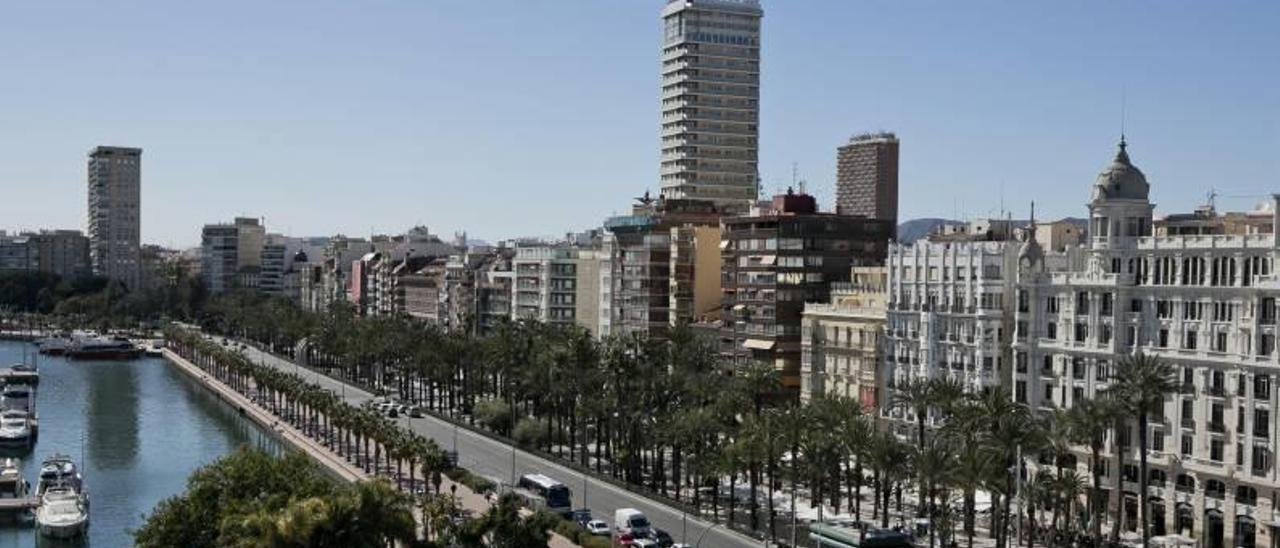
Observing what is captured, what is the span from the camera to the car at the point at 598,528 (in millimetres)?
84000

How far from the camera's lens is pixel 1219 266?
274 ft

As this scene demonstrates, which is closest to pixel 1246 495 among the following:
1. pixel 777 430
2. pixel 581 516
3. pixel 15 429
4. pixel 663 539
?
pixel 777 430

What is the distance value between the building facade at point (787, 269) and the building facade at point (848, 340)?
7.11 feet

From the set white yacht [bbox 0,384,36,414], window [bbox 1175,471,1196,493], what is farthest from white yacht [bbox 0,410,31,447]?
window [bbox 1175,471,1196,493]

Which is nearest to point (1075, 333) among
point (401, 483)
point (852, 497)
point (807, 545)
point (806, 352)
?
point (852, 497)

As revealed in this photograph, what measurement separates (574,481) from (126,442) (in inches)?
2158

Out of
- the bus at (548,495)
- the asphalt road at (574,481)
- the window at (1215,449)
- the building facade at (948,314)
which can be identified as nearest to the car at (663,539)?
the asphalt road at (574,481)

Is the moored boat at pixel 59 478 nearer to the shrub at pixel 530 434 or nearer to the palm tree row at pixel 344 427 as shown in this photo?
the palm tree row at pixel 344 427

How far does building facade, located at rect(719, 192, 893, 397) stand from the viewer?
414ft

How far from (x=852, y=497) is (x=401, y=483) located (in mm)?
31943

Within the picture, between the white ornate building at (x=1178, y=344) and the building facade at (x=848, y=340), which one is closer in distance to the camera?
the white ornate building at (x=1178, y=344)

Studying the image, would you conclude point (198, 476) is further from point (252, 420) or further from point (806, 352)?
point (252, 420)

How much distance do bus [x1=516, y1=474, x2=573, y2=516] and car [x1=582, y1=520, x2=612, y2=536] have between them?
11.7 feet

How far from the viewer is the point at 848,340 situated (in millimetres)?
116625
